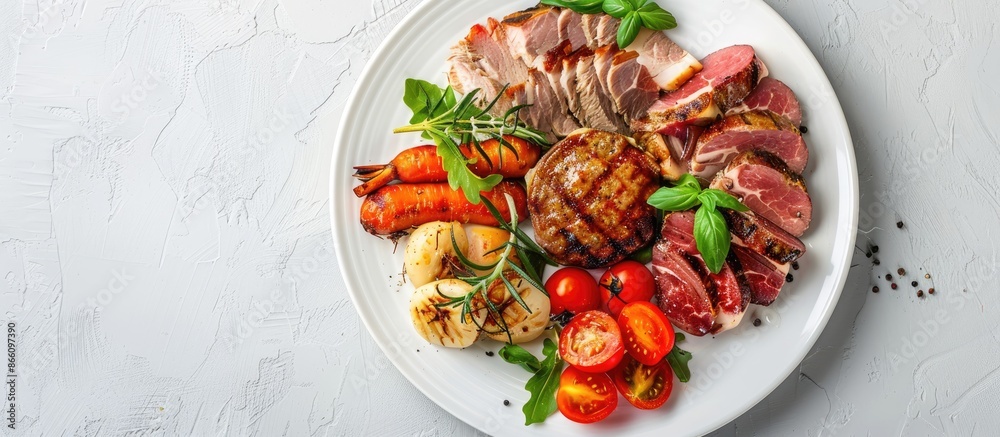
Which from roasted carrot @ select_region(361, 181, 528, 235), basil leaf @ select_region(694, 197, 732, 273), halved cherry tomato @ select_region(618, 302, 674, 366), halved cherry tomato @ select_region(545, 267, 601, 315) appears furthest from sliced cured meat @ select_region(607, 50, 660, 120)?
halved cherry tomato @ select_region(618, 302, 674, 366)

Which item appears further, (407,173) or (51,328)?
(51,328)

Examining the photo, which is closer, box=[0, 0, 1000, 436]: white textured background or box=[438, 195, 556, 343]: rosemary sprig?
box=[438, 195, 556, 343]: rosemary sprig

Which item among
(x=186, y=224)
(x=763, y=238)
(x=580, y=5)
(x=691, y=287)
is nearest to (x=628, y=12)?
(x=580, y=5)

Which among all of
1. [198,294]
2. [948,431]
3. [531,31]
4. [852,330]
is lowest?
[948,431]

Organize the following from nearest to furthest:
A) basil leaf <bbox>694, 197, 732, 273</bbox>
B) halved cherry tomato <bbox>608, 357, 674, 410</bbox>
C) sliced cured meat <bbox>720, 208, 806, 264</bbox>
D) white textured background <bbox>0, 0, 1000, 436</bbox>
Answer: basil leaf <bbox>694, 197, 732, 273</bbox> < sliced cured meat <bbox>720, 208, 806, 264</bbox> < halved cherry tomato <bbox>608, 357, 674, 410</bbox> < white textured background <bbox>0, 0, 1000, 436</bbox>

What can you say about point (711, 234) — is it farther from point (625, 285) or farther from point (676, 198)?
point (625, 285)

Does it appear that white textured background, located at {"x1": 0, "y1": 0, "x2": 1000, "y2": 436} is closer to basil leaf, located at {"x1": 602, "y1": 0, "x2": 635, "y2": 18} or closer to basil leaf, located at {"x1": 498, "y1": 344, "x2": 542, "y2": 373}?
basil leaf, located at {"x1": 498, "y1": 344, "x2": 542, "y2": 373}

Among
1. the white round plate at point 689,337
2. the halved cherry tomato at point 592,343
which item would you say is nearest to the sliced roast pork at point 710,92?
the white round plate at point 689,337

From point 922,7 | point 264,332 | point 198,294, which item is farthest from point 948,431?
point 198,294

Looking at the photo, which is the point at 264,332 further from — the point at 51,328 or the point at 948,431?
the point at 948,431
